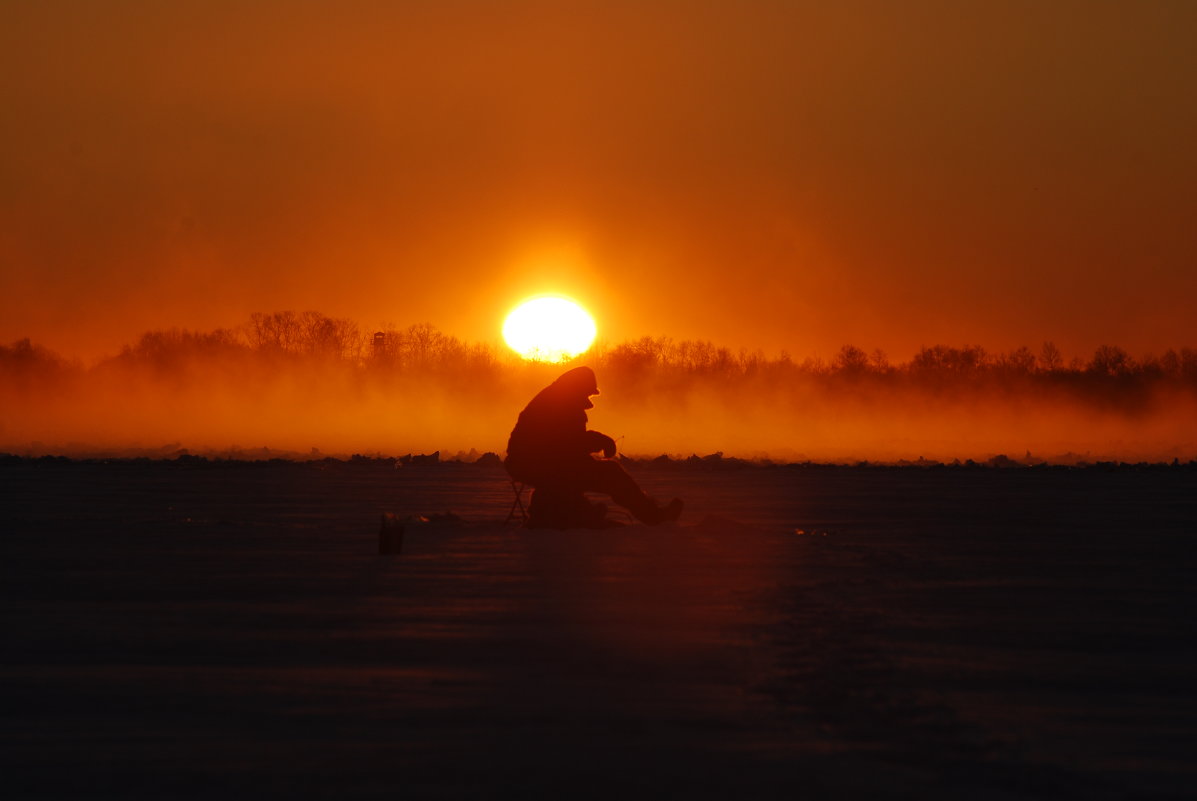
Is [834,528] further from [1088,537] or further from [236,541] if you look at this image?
[236,541]

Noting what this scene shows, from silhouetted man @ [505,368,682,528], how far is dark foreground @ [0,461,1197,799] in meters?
2.52

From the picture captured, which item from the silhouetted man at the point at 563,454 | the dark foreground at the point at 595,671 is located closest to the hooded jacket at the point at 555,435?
the silhouetted man at the point at 563,454

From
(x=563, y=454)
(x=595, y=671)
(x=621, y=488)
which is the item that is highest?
(x=563, y=454)

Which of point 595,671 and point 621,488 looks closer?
point 595,671

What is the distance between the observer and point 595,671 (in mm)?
12445

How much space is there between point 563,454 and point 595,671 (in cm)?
1616

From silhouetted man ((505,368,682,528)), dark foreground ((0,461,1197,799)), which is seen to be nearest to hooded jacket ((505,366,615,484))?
silhouetted man ((505,368,682,528))

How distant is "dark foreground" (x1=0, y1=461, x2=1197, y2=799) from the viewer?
8.76 m

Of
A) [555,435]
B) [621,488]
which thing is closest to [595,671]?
[555,435]

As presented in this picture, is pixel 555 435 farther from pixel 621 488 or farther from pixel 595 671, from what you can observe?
pixel 595 671

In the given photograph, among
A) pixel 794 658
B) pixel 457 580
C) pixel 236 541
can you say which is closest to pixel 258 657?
pixel 794 658

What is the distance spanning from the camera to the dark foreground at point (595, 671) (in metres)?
8.76

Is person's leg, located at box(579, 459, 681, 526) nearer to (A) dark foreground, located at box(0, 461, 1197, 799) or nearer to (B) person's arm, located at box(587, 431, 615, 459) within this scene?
(B) person's arm, located at box(587, 431, 615, 459)

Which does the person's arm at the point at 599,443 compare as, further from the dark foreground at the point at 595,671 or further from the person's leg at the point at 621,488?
the dark foreground at the point at 595,671
